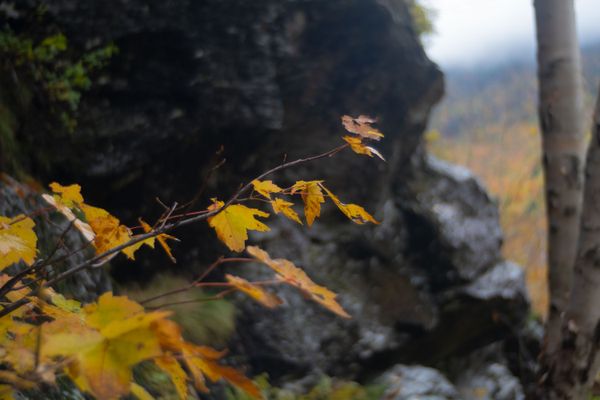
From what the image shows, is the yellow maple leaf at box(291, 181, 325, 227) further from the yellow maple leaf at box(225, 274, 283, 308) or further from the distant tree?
the distant tree

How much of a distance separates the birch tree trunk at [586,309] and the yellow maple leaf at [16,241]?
1.89 meters

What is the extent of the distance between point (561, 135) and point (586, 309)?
0.95 metres

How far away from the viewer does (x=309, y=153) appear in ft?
16.2

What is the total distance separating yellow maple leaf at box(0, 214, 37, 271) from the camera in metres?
0.98

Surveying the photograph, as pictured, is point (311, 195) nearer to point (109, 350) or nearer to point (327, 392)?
point (109, 350)

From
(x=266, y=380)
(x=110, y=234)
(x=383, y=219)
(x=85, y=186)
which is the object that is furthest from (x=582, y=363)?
(x=383, y=219)

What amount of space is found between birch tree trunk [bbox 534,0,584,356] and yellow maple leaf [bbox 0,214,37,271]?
90.1 inches

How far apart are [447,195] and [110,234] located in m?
5.41

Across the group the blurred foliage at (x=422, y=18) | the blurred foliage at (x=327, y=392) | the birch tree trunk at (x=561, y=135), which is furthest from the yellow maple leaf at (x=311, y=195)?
the blurred foliage at (x=422, y=18)

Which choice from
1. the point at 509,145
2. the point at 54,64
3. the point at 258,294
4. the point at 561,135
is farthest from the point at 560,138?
the point at 509,145

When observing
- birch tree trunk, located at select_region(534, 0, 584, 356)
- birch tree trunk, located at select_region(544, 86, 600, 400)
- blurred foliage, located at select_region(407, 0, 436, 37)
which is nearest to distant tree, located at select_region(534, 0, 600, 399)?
birch tree trunk, located at select_region(534, 0, 584, 356)

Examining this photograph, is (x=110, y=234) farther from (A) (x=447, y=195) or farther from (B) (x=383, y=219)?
(A) (x=447, y=195)

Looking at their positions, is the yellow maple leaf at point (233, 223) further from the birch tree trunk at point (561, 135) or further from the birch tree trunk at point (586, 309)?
Result: the birch tree trunk at point (561, 135)

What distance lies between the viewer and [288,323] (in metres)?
4.35
